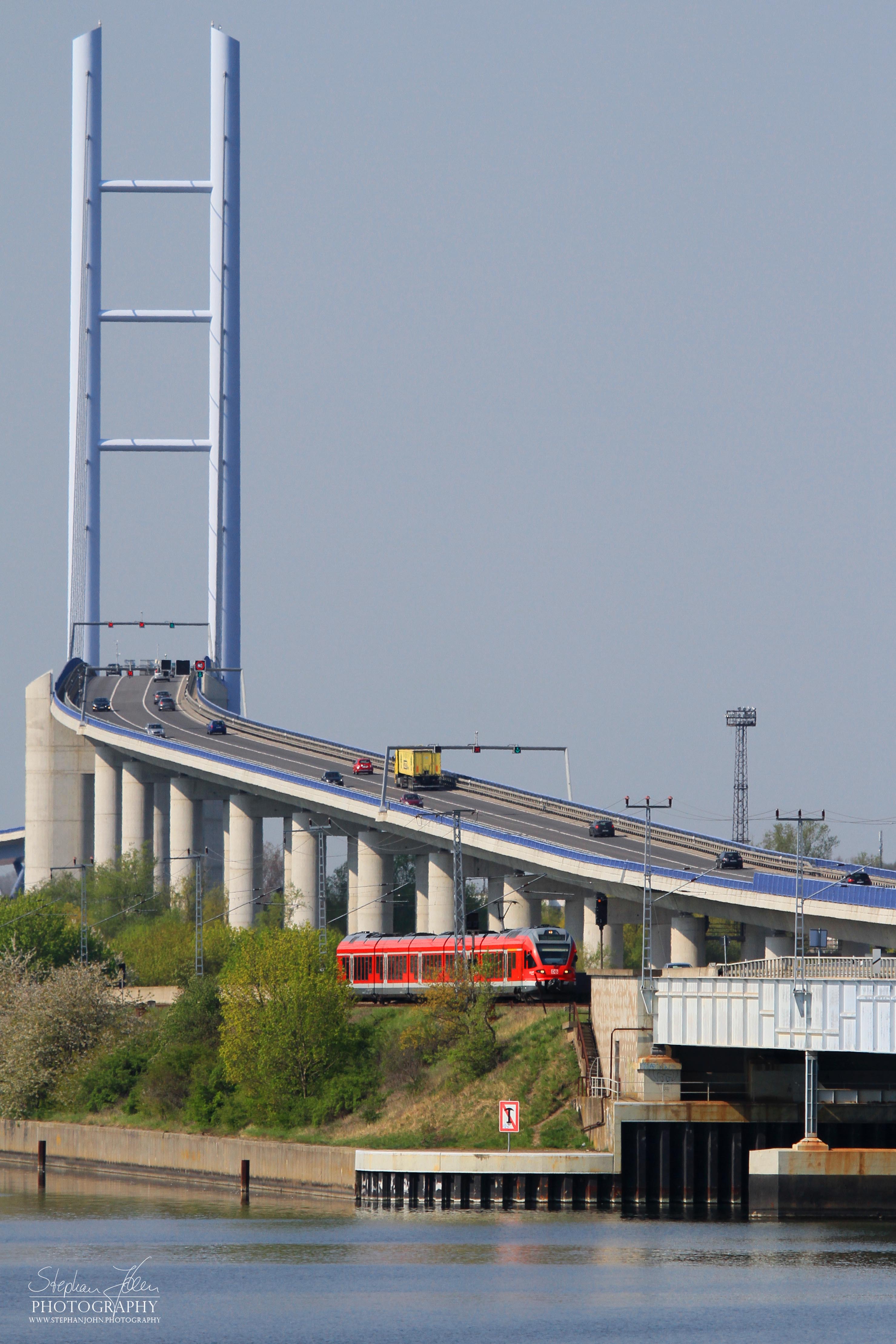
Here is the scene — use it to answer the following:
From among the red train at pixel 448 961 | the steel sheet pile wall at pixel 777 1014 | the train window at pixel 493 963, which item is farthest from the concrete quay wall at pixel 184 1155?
the steel sheet pile wall at pixel 777 1014

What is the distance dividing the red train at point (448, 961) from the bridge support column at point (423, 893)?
3287cm

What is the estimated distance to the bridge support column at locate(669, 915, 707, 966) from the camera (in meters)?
119

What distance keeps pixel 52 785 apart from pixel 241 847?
2601cm

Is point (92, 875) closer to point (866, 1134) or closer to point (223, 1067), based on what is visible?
point (223, 1067)

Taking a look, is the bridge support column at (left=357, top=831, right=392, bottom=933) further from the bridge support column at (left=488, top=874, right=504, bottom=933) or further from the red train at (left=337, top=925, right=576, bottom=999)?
the red train at (left=337, top=925, right=576, bottom=999)

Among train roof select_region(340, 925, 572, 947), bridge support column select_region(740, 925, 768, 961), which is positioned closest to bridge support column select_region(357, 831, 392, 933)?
bridge support column select_region(740, 925, 768, 961)

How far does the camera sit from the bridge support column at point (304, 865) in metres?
143

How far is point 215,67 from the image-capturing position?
190m

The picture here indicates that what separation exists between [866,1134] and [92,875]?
94189 millimetres

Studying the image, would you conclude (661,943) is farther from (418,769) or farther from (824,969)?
(824,969)

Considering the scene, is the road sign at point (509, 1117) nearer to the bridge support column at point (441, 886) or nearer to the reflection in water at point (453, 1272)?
the reflection in water at point (453, 1272)

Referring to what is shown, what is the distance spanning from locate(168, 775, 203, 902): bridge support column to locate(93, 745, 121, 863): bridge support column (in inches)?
279

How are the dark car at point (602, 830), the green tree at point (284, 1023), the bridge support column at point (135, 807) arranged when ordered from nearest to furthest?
1. the green tree at point (284, 1023)
2. the dark car at point (602, 830)
3. the bridge support column at point (135, 807)

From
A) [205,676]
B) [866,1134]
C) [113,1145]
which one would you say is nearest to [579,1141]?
[866,1134]
